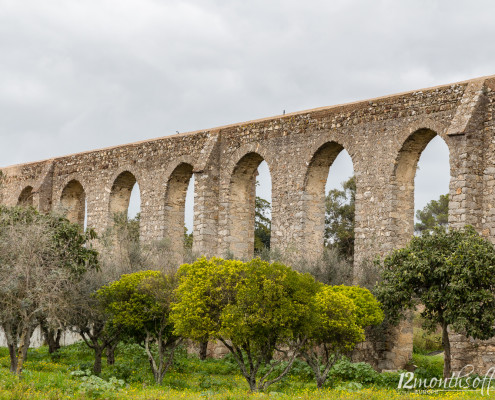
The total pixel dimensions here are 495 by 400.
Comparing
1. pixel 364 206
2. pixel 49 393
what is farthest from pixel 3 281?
pixel 364 206

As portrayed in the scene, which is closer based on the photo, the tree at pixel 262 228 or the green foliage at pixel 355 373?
the green foliage at pixel 355 373

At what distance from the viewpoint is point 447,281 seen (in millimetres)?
14055

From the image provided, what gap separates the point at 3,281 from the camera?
13422 mm

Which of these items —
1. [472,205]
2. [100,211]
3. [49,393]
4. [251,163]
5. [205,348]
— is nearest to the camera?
[49,393]

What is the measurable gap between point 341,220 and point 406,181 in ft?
49.1

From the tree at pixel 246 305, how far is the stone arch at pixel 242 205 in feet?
25.8

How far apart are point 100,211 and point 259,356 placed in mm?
13173

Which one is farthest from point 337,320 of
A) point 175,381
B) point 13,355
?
point 13,355

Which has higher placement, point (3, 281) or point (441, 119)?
point (441, 119)

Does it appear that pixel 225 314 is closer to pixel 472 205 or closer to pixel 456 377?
pixel 456 377

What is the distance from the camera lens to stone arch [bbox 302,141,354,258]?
19.2 meters

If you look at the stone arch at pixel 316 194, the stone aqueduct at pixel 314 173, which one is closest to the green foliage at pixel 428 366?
the stone aqueduct at pixel 314 173

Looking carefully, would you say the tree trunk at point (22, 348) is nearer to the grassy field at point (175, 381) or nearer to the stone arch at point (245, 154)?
the grassy field at point (175, 381)

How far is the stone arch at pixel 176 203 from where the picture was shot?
2272cm
